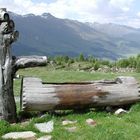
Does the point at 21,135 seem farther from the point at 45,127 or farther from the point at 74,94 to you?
the point at 74,94

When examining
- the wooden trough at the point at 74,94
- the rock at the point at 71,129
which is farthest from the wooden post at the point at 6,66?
the rock at the point at 71,129

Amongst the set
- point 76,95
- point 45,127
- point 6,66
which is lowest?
point 45,127

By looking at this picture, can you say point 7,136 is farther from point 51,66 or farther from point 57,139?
point 51,66

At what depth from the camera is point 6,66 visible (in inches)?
531

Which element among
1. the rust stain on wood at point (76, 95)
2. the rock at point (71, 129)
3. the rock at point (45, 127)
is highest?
the rust stain on wood at point (76, 95)

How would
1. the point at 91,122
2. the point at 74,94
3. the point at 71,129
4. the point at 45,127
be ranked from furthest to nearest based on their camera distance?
the point at 74,94
the point at 91,122
the point at 45,127
the point at 71,129

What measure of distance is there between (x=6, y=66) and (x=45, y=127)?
222 centimetres

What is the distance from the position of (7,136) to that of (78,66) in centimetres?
3591

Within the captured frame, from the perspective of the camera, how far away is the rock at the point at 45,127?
40.5ft

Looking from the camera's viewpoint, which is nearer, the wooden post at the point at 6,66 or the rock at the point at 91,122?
the rock at the point at 91,122

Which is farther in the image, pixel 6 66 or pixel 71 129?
pixel 6 66

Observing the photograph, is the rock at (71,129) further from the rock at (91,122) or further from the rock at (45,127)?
the rock at (91,122)

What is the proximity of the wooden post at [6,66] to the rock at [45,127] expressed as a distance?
109 cm

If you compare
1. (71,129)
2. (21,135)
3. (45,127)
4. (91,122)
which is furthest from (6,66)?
(91,122)
